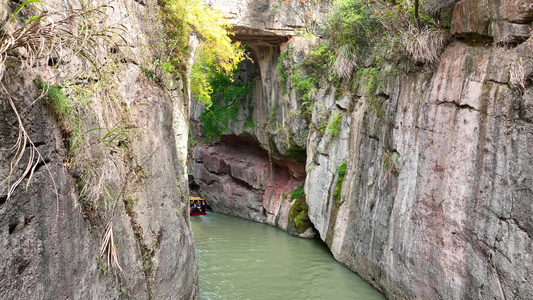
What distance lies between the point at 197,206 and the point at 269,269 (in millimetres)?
8905

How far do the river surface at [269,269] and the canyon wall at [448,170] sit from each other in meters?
0.66

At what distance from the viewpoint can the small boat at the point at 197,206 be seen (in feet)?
61.0

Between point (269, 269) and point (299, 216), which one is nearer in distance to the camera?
point (269, 269)

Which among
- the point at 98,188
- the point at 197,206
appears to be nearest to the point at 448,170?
the point at 98,188

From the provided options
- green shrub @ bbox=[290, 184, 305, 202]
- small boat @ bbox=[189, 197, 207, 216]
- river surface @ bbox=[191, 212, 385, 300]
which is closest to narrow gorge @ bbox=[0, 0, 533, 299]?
river surface @ bbox=[191, 212, 385, 300]

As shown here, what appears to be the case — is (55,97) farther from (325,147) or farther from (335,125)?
(325,147)

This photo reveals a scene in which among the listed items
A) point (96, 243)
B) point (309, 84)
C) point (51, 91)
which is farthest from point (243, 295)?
point (309, 84)

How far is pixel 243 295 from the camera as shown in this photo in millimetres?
8711

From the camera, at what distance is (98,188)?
3467 mm

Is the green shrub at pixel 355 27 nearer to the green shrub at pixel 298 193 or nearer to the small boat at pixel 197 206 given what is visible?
the green shrub at pixel 298 193

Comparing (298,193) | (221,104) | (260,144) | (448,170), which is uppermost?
(221,104)

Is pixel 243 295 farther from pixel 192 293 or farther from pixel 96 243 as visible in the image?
pixel 96 243

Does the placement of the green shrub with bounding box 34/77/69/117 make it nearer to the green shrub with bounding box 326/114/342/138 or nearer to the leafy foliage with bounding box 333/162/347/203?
the leafy foliage with bounding box 333/162/347/203

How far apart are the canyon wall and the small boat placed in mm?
8680
